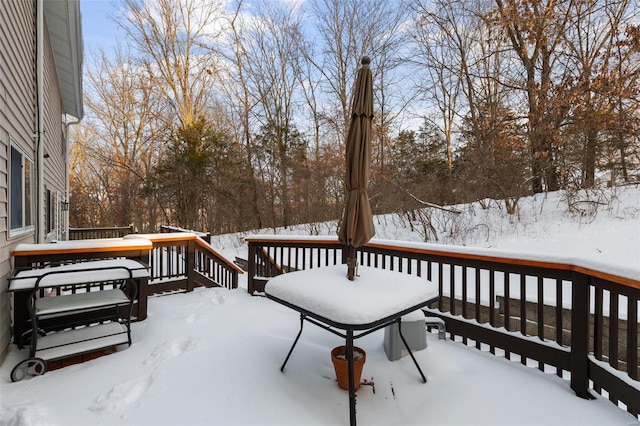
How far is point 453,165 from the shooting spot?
10.5 metres

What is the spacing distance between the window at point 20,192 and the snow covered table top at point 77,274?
0.86 metres

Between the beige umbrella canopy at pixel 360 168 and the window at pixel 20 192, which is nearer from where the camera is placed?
the beige umbrella canopy at pixel 360 168

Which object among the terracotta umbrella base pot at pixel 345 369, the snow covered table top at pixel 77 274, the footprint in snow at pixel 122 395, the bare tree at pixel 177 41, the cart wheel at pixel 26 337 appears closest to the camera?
the footprint in snow at pixel 122 395

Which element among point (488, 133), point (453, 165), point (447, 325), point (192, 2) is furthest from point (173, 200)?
point (447, 325)

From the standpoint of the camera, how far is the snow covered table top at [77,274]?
101 inches

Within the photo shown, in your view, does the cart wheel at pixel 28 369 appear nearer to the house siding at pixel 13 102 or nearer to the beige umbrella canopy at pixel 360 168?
the house siding at pixel 13 102

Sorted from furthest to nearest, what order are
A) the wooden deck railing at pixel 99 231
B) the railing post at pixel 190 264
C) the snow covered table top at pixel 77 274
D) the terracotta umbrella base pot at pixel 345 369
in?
the wooden deck railing at pixel 99 231 → the railing post at pixel 190 264 → the snow covered table top at pixel 77 274 → the terracotta umbrella base pot at pixel 345 369

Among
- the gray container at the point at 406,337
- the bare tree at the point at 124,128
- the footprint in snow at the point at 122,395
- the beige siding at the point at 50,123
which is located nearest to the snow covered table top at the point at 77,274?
the footprint in snow at the point at 122,395

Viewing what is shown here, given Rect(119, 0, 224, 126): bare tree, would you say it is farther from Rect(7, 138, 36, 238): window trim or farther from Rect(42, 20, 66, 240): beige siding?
Rect(7, 138, 36, 238): window trim

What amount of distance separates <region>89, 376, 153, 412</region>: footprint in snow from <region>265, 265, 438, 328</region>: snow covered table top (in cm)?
103

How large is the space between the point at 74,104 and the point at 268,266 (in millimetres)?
9662

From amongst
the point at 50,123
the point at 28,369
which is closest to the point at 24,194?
the point at 28,369

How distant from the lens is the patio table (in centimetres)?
191

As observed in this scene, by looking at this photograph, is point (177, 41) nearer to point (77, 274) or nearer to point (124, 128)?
point (124, 128)
